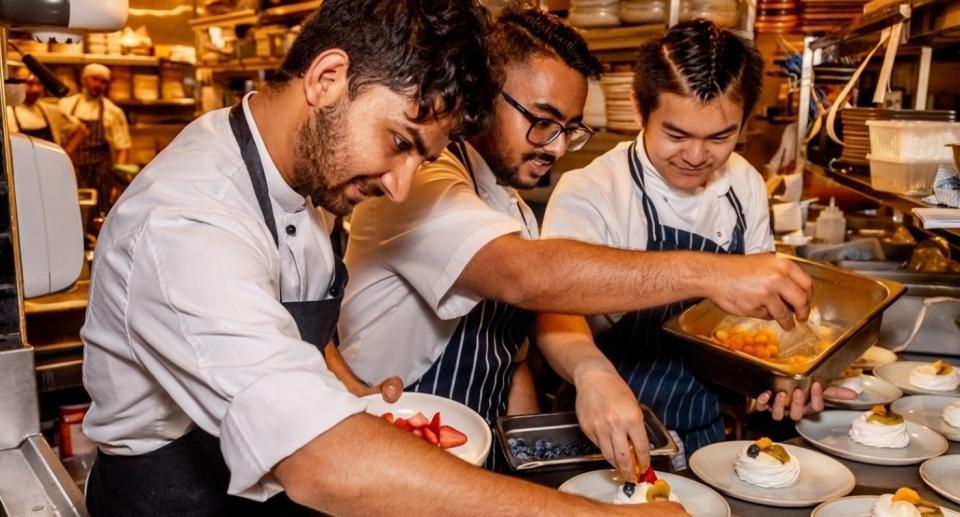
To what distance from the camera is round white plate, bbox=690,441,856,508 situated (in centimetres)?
167

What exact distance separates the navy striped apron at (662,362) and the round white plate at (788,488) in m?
0.38

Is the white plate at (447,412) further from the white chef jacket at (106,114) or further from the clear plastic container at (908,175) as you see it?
the white chef jacket at (106,114)

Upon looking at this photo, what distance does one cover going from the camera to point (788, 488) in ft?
5.65

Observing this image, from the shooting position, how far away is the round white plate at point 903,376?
231cm

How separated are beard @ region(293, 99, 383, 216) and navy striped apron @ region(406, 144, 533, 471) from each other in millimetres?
732

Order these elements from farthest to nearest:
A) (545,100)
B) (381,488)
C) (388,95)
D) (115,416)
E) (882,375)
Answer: (882,375) < (545,100) < (115,416) < (388,95) < (381,488)

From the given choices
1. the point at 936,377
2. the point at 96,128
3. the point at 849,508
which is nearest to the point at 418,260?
the point at 849,508

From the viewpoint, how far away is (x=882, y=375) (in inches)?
96.3

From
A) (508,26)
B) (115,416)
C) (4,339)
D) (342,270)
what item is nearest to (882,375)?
(508,26)

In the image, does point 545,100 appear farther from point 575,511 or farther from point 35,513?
point 35,513

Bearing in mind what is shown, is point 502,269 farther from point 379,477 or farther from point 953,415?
point 953,415

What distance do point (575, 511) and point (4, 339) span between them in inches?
45.7

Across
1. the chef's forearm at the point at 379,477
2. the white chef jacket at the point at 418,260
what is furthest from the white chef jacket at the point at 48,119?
the chef's forearm at the point at 379,477

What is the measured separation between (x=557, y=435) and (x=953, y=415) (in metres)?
0.96
